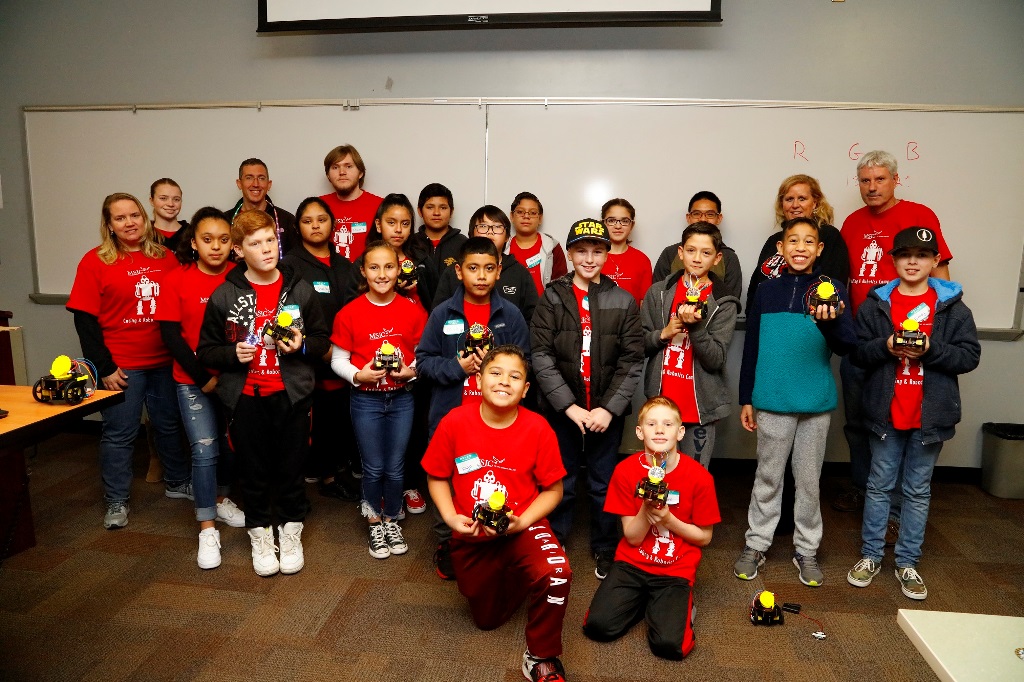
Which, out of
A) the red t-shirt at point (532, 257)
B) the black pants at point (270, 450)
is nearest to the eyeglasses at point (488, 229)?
the red t-shirt at point (532, 257)

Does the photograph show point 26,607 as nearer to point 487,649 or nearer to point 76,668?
point 76,668

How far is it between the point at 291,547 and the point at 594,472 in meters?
1.37

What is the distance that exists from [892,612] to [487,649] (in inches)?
63.4

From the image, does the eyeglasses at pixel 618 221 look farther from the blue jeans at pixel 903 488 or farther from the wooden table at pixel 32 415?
the wooden table at pixel 32 415

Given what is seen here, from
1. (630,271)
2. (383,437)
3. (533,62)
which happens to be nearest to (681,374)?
(630,271)

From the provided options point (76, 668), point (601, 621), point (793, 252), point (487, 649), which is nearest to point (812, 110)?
point (793, 252)

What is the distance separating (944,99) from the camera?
3752 millimetres

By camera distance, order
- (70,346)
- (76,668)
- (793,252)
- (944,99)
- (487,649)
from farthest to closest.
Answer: (70,346) → (944,99) → (793,252) → (487,649) → (76,668)

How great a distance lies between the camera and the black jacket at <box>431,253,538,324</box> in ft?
10.1

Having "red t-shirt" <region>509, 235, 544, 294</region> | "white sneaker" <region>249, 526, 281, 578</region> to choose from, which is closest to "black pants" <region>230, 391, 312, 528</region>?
"white sneaker" <region>249, 526, 281, 578</region>

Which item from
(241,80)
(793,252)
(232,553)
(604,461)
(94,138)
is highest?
(241,80)

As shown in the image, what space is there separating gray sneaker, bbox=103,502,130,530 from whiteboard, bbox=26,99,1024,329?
2053 millimetres

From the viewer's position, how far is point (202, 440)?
2.85m

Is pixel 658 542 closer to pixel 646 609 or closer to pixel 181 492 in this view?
pixel 646 609
